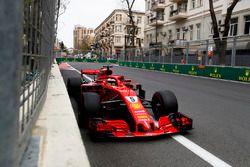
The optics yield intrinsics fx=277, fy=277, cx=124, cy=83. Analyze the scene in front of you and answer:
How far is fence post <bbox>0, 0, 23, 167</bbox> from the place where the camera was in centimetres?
74

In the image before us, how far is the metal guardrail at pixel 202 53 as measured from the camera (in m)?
13.4

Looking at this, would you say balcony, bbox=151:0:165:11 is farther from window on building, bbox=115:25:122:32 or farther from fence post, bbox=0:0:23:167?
fence post, bbox=0:0:23:167

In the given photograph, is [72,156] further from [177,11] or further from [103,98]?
[177,11]

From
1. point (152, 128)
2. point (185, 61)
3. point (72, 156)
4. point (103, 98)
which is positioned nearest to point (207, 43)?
point (185, 61)

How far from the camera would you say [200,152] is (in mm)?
2998

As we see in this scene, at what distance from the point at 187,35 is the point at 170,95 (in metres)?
34.3

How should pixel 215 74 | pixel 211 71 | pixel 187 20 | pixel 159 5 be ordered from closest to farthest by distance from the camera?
pixel 215 74 → pixel 211 71 → pixel 187 20 → pixel 159 5

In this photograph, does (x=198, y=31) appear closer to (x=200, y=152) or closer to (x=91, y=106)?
(x=91, y=106)

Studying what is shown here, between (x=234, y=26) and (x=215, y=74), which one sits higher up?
(x=234, y=26)

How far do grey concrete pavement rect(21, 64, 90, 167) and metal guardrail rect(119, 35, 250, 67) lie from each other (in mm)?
11978

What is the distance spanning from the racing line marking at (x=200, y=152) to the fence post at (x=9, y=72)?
2.27 meters

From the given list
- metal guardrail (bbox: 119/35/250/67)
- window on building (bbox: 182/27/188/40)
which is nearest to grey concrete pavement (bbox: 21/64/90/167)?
metal guardrail (bbox: 119/35/250/67)

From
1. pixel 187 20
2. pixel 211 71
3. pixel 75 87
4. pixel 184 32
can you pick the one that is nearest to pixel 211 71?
pixel 211 71

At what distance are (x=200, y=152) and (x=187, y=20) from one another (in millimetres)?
36367
